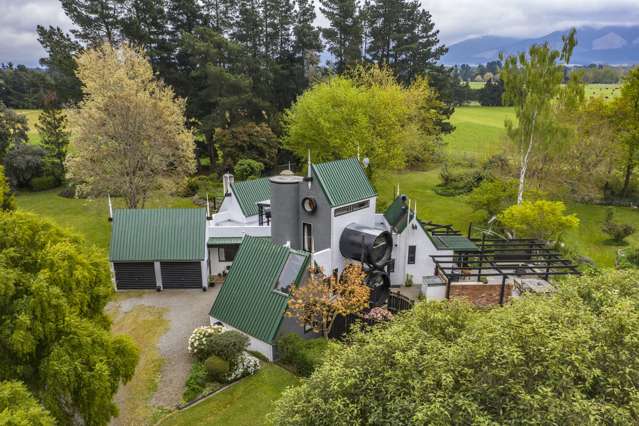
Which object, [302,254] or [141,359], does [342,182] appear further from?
[141,359]

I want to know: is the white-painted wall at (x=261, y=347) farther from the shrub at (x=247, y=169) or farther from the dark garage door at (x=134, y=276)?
the shrub at (x=247, y=169)

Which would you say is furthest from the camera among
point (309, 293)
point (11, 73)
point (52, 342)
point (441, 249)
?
point (11, 73)

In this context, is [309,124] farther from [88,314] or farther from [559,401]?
[559,401]

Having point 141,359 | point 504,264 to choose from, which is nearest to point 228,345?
point 141,359

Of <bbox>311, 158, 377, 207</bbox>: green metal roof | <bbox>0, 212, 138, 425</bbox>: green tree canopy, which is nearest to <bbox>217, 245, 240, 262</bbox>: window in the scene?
<bbox>311, 158, 377, 207</bbox>: green metal roof

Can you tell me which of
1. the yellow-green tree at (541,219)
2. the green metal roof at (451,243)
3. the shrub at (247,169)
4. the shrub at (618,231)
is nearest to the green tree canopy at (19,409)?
the green metal roof at (451,243)

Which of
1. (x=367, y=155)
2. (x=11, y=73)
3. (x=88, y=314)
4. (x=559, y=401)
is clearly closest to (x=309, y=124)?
(x=367, y=155)
